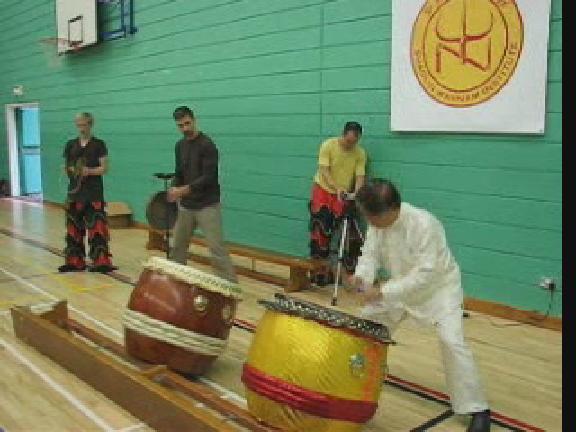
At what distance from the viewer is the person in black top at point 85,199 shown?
20.4 feet

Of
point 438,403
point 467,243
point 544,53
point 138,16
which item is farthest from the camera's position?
point 138,16

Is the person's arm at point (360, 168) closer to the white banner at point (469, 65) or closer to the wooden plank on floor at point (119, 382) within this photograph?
the white banner at point (469, 65)

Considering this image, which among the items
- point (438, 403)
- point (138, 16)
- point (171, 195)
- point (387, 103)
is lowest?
point (438, 403)

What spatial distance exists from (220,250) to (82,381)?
1956 mm

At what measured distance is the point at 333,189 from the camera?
6.14 metres

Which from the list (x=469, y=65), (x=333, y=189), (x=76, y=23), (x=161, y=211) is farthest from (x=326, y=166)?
(x=76, y=23)

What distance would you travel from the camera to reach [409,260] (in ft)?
9.80

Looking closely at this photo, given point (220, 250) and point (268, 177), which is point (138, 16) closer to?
point (268, 177)

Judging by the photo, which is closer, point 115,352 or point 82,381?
point 82,381

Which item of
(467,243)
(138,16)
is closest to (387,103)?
(467,243)

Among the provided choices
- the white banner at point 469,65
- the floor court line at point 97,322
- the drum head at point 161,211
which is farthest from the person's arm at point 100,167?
the white banner at point 469,65

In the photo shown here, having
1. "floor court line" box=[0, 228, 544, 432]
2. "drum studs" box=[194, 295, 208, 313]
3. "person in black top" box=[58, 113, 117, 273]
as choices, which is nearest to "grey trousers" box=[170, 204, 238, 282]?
"floor court line" box=[0, 228, 544, 432]

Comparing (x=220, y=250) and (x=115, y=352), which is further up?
(x=220, y=250)

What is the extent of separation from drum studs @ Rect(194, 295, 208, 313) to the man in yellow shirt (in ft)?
9.06
